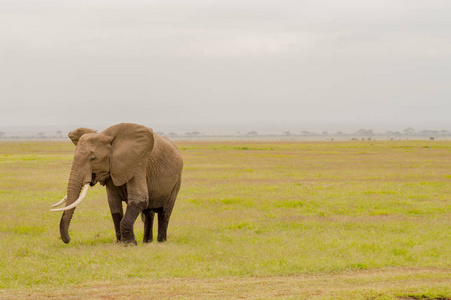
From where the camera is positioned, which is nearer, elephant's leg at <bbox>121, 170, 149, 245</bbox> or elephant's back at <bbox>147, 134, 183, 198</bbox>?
elephant's leg at <bbox>121, 170, 149, 245</bbox>

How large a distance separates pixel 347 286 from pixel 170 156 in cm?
683

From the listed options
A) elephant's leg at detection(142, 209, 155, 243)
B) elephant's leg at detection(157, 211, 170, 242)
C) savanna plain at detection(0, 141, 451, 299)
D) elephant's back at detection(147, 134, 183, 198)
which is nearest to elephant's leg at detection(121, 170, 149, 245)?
savanna plain at detection(0, 141, 451, 299)

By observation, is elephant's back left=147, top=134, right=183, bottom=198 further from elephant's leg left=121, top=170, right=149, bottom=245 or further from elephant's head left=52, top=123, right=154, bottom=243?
elephant's head left=52, top=123, right=154, bottom=243

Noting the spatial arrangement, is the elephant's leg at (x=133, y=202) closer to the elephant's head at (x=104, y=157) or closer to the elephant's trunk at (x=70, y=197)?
the elephant's head at (x=104, y=157)

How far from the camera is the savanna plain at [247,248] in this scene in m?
9.94

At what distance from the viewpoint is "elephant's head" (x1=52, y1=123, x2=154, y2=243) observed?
42.5 ft

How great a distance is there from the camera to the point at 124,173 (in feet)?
44.8

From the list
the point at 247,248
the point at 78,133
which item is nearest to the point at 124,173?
the point at 78,133

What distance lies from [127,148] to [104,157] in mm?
644

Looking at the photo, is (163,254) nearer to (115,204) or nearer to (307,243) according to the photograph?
(115,204)

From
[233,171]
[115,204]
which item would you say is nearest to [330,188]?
[233,171]

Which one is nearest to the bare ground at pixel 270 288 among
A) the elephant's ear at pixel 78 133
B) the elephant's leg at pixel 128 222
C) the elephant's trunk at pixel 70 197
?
the elephant's trunk at pixel 70 197

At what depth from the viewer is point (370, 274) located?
11.4m

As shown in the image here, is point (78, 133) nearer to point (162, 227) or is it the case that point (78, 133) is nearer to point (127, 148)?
point (127, 148)
